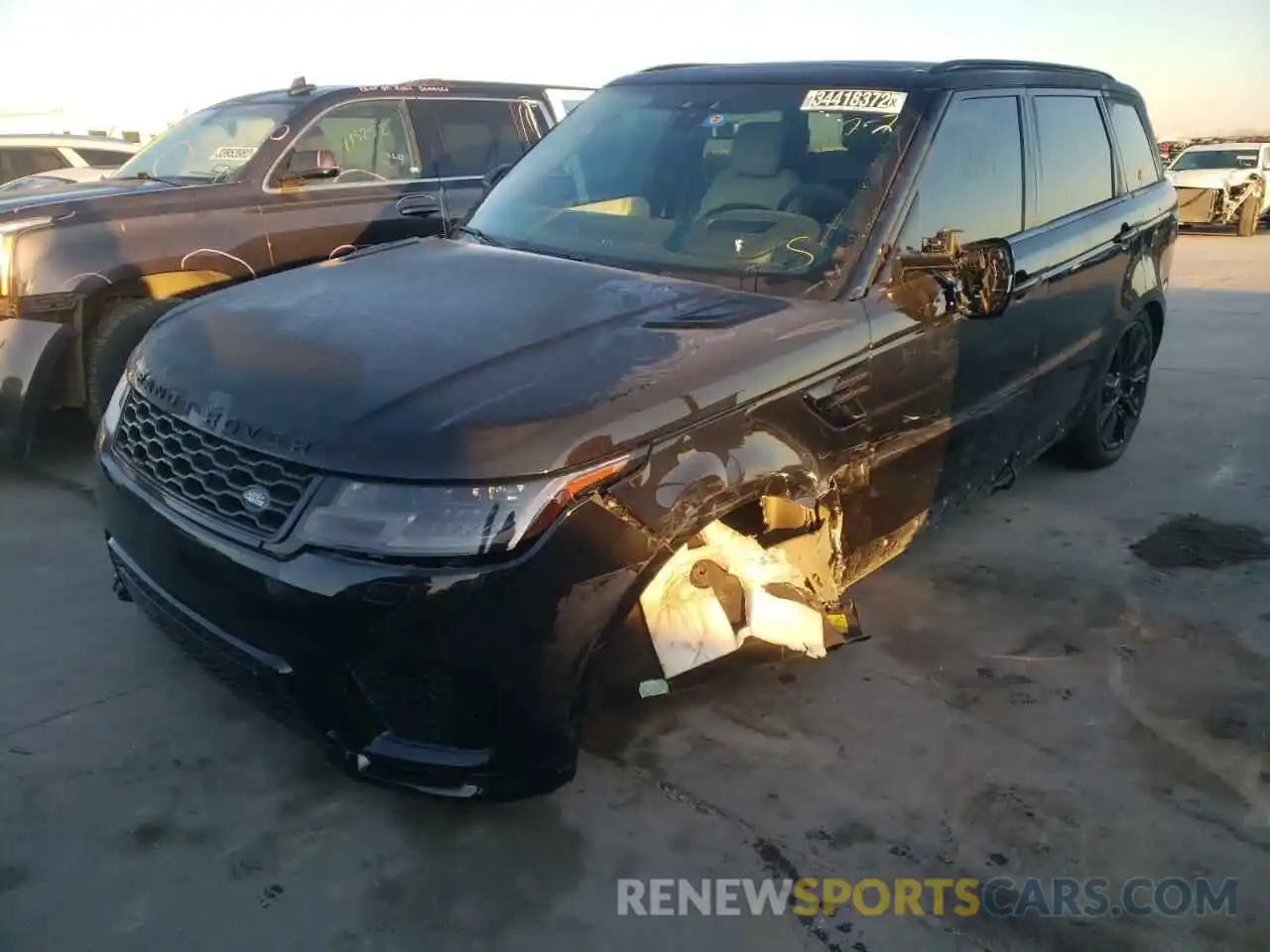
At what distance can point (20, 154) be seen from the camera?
9070mm

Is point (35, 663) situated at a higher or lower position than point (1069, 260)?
lower

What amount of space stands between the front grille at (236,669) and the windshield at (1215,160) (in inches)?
836

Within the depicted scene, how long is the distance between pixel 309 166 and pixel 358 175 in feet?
1.59

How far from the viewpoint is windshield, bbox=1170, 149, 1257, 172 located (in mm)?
19156

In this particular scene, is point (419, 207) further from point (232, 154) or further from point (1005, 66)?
point (1005, 66)

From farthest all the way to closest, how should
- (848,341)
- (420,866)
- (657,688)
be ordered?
(848,341), (657,688), (420,866)

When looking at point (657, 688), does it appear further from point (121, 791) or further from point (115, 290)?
point (115, 290)

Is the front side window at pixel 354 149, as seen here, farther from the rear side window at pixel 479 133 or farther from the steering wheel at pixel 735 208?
the steering wheel at pixel 735 208

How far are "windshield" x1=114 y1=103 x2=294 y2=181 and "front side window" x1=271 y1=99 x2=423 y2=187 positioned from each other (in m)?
0.21

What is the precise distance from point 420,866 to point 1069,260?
10.7ft

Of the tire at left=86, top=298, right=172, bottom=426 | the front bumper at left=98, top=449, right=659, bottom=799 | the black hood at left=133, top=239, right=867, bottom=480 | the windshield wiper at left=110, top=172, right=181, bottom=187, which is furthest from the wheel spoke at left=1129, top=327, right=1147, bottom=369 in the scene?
the windshield wiper at left=110, top=172, right=181, bottom=187

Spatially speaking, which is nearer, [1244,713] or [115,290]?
[1244,713]

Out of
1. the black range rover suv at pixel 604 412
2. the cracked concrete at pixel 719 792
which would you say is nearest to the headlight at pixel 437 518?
the black range rover suv at pixel 604 412

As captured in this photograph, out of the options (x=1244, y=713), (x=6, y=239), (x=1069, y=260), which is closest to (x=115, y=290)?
(x=6, y=239)
